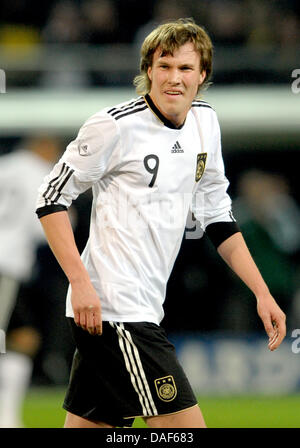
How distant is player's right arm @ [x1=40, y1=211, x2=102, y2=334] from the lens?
10.8 ft

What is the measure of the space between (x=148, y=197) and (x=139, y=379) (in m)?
0.69

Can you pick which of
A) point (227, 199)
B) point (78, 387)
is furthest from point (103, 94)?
point (78, 387)

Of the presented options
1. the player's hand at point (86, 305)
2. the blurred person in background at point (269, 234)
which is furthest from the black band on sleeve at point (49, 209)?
the blurred person in background at point (269, 234)

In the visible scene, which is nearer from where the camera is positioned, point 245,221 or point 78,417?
point 78,417

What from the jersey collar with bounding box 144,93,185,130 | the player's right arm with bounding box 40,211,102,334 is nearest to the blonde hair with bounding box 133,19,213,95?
the jersey collar with bounding box 144,93,185,130

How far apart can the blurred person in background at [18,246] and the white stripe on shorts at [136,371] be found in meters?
2.97

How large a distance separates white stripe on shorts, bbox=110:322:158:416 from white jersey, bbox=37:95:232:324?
0.08 m

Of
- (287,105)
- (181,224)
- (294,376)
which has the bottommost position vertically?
(294,376)

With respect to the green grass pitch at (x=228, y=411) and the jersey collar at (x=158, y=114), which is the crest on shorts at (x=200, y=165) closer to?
the jersey collar at (x=158, y=114)

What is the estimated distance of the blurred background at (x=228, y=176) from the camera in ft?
27.0

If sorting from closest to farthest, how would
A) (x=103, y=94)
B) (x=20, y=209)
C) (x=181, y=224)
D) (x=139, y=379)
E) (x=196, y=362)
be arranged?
(x=139, y=379) < (x=181, y=224) < (x=20, y=209) < (x=196, y=362) < (x=103, y=94)

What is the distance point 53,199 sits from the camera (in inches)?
135

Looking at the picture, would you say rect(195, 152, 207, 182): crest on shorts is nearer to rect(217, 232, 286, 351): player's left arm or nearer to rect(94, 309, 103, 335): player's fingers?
rect(217, 232, 286, 351): player's left arm

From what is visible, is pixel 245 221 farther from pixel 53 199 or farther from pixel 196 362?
pixel 53 199
